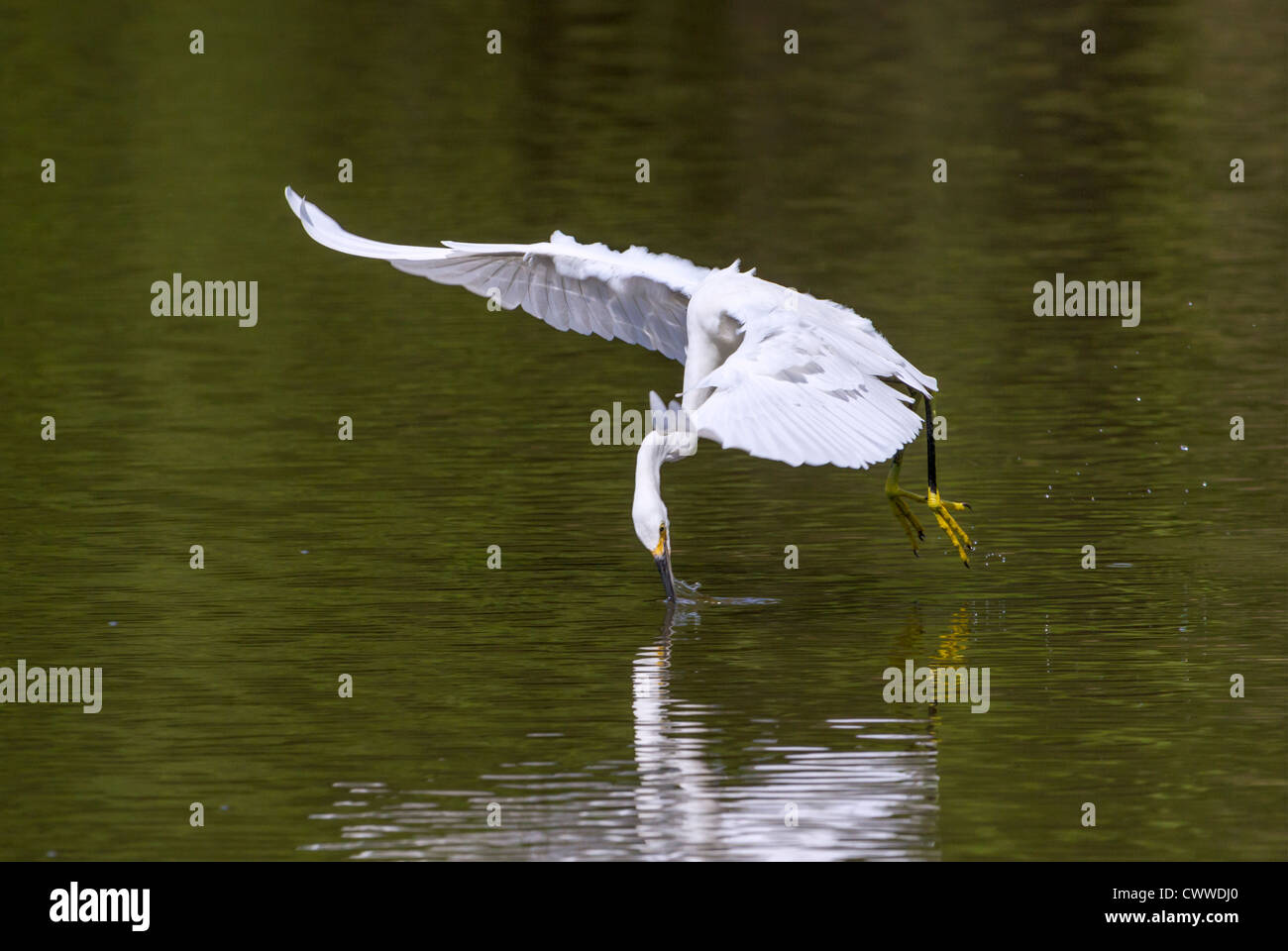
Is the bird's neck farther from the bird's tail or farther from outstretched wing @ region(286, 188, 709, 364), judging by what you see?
outstretched wing @ region(286, 188, 709, 364)

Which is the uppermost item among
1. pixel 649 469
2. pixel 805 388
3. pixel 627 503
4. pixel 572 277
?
pixel 572 277

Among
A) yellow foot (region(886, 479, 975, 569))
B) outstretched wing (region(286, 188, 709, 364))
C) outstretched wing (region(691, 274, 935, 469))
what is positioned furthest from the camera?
outstretched wing (region(286, 188, 709, 364))

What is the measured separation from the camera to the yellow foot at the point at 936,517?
14680mm

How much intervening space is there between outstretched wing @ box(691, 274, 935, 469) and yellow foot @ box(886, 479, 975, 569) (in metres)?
0.75

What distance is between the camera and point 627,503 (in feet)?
55.1

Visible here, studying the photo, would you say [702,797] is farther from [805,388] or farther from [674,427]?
[674,427]

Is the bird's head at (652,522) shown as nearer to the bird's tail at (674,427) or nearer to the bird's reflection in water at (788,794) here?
Answer: the bird's tail at (674,427)

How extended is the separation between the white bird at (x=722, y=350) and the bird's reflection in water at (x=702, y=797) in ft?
4.37

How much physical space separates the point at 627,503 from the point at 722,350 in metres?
2.12

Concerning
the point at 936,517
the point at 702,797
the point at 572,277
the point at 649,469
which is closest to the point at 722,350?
the point at 572,277

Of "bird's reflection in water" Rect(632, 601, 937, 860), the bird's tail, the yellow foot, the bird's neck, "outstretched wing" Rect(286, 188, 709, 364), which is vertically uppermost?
"outstretched wing" Rect(286, 188, 709, 364)

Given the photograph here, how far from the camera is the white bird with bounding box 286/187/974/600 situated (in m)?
12.6

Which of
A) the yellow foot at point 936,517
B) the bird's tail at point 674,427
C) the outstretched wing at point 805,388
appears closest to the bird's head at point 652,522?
the bird's tail at point 674,427

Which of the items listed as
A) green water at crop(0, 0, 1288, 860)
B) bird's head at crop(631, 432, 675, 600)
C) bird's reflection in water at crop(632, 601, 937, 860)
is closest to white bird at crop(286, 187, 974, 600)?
bird's head at crop(631, 432, 675, 600)
